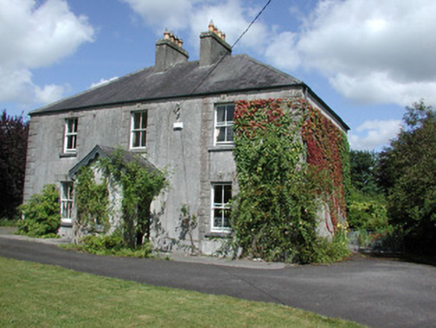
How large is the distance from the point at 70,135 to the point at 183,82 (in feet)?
18.9

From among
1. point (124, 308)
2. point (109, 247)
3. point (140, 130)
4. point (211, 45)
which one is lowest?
point (124, 308)

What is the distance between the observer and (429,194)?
41.7 ft

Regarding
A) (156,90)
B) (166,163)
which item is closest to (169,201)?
(166,163)

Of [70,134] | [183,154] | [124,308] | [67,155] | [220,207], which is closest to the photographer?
[124,308]

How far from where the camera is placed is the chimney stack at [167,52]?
18.9 metres

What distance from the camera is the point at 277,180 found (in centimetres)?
1317

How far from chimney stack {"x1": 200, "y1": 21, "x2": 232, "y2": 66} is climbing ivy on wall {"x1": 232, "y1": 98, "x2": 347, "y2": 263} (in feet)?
13.3

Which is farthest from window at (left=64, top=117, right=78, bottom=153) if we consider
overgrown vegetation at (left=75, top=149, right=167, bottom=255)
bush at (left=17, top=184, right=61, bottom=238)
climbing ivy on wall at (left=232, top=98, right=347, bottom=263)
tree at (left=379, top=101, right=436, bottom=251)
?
tree at (left=379, top=101, right=436, bottom=251)

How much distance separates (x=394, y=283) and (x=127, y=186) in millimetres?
8516

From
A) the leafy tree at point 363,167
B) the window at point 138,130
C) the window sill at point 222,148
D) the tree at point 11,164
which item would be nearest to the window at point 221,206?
the window sill at point 222,148

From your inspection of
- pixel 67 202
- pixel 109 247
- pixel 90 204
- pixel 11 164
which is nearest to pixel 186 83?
pixel 90 204

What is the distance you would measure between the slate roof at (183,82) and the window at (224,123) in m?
0.66

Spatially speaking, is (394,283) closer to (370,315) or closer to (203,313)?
(370,315)

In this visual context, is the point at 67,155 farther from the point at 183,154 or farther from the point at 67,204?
the point at 183,154
